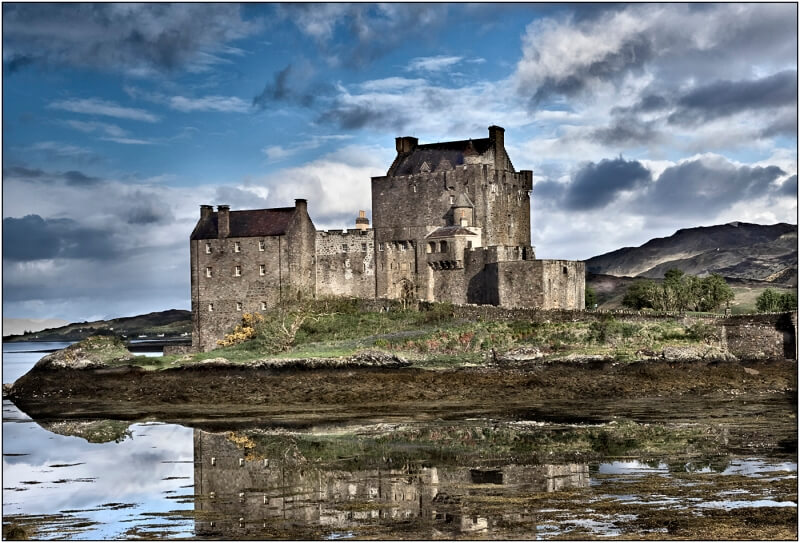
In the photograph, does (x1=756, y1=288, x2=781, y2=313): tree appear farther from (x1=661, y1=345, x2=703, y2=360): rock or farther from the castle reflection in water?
the castle reflection in water

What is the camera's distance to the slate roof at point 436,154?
194 feet

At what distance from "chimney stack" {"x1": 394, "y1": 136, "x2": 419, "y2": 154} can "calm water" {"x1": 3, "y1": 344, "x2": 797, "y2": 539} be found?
3524 centimetres

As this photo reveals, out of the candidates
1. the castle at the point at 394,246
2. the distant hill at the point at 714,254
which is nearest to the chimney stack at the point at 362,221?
the castle at the point at 394,246

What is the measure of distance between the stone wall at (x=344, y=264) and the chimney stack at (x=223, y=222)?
4893mm

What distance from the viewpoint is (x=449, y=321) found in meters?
49.1

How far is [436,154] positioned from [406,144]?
98.2 inches

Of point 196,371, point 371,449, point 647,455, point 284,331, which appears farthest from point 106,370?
point 647,455

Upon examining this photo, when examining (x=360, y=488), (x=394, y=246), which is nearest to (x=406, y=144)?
(x=394, y=246)

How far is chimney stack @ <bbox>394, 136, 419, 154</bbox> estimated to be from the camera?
61.8m

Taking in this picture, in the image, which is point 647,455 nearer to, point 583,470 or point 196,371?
point 583,470

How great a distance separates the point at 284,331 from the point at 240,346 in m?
3.43

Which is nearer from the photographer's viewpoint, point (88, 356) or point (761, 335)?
point (761, 335)

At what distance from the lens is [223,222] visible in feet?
187

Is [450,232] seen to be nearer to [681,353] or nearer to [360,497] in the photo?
[681,353]
